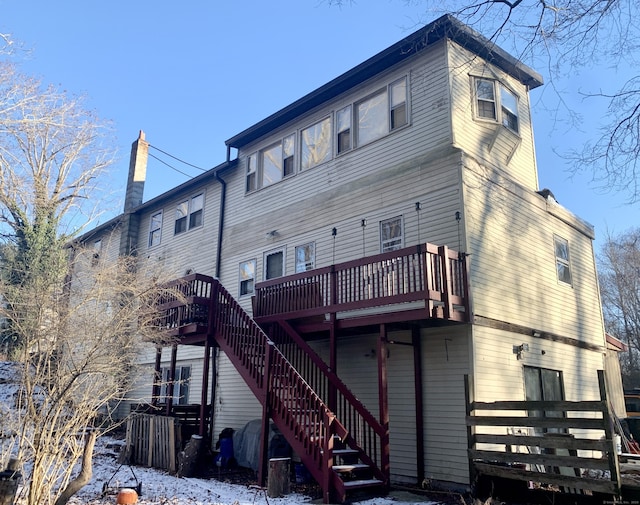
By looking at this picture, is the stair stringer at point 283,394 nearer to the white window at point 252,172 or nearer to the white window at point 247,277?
the white window at point 247,277

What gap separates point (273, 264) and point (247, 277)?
1283 millimetres

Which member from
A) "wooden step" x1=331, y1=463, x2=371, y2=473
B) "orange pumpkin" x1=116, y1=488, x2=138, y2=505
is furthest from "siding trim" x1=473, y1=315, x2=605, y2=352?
"orange pumpkin" x1=116, y1=488, x2=138, y2=505

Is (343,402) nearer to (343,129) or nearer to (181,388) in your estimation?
(343,129)

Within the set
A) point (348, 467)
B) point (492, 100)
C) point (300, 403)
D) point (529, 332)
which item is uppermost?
point (492, 100)

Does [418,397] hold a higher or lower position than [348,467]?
higher

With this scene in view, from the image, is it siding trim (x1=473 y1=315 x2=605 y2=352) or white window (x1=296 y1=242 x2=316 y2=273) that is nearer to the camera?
siding trim (x1=473 y1=315 x2=605 y2=352)

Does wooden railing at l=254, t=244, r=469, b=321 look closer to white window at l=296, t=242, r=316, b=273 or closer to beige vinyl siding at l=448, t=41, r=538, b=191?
white window at l=296, t=242, r=316, b=273

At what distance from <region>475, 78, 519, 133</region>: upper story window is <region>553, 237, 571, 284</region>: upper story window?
380 centimetres

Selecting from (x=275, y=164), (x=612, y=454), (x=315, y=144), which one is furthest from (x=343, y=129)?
(x=612, y=454)

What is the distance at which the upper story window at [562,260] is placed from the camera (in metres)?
14.2

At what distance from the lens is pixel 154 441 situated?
12.4 metres

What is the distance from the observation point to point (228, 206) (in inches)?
698

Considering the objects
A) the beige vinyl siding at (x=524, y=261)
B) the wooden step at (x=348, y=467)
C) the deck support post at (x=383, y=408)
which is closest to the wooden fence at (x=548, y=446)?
the deck support post at (x=383, y=408)

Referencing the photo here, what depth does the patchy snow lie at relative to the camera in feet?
27.3
